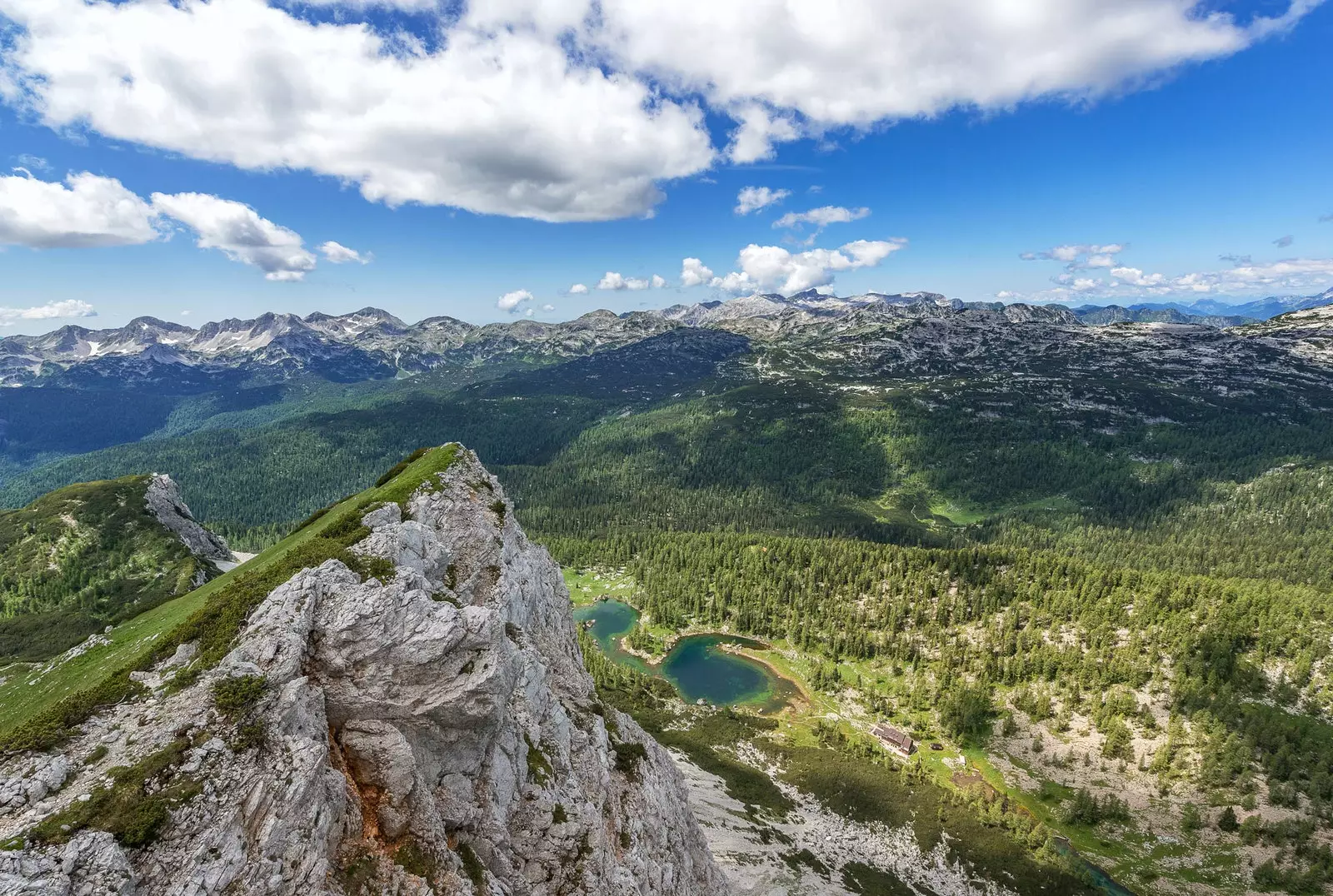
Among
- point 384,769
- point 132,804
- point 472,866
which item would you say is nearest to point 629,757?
point 472,866

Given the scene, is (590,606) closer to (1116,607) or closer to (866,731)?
(866,731)

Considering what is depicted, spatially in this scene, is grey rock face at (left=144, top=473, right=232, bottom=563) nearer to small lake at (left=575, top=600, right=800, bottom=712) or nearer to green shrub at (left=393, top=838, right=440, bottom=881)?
small lake at (left=575, top=600, right=800, bottom=712)

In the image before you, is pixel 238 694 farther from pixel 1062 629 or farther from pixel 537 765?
pixel 1062 629

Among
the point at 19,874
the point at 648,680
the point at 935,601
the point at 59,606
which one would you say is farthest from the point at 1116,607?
the point at 59,606

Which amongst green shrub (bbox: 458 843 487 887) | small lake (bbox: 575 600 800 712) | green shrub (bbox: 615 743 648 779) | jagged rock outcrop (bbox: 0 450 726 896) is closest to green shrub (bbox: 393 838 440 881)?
jagged rock outcrop (bbox: 0 450 726 896)

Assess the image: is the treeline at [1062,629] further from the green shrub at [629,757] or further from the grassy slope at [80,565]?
the grassy slope at [80,565]
